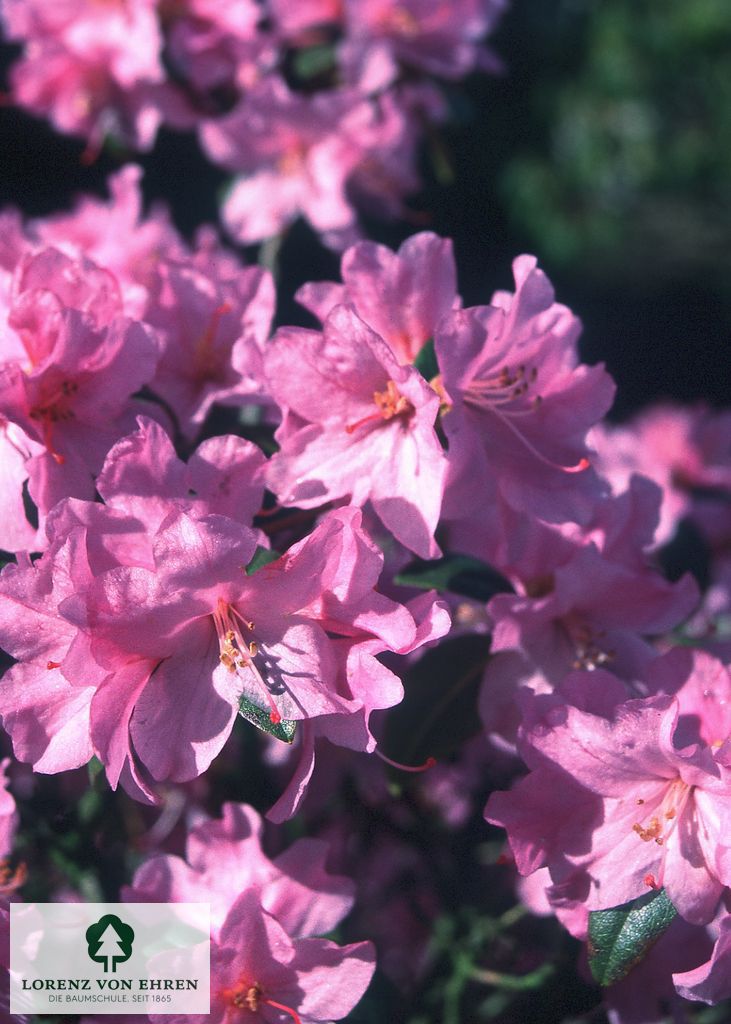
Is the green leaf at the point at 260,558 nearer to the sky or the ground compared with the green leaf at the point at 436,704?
nearer to the sky

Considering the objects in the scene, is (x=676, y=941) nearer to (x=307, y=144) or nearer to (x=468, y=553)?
(x=468, y=553)

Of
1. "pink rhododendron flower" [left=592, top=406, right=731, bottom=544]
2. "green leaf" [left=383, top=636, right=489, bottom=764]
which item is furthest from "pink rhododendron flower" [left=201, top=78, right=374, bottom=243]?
"green leaf" [left=383, top=636, right=489, bottom=764]

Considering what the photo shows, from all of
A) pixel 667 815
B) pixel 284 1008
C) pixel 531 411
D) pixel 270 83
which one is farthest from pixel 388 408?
pixel 270 83

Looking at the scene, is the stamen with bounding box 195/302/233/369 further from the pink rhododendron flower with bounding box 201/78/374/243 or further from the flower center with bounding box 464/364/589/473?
the pink rhododendron flower with bounding box 201/78/374/243

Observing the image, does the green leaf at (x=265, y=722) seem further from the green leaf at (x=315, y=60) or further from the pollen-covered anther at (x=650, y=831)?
the green leaf at (x=315, y=60)

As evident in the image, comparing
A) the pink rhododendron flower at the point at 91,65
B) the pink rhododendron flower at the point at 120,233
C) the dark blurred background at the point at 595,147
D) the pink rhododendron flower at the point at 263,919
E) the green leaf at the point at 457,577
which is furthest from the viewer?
the dark blurred background at the point at 595,147

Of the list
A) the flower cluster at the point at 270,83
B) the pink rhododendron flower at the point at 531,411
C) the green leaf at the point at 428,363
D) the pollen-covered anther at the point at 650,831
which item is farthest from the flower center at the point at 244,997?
the flower cluster at the point at 270,83

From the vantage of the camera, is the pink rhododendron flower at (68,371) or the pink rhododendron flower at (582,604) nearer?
the pink rhododendron flower at (68,371)

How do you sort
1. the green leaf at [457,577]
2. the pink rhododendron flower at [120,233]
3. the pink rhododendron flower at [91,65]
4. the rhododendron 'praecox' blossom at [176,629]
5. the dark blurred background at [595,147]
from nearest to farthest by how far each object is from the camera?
the rhododendron 'praecox' blossom at [176,629] < the green leaf at [457,577] < the pink rhododendron flower at [120,233] < the pink rhododendron flower at [91,65] < the dark blurred background at [595,147]
